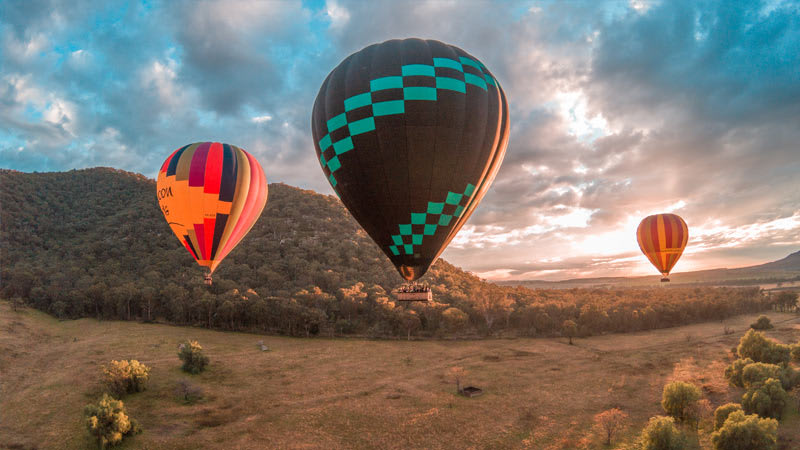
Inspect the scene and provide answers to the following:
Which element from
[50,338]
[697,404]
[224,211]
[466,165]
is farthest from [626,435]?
[50,338]

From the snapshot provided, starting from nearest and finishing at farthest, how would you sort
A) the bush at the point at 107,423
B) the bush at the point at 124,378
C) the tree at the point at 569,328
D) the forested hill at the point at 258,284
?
the bush at the point at 107,423
the bush at the point at 124,378
the tree at the point at 569,328
the forested hill at the point at 258,284

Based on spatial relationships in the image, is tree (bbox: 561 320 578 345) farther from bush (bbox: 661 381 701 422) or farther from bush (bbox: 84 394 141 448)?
bush (bbox: 84 394 141 448)

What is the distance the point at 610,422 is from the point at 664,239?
30859mm

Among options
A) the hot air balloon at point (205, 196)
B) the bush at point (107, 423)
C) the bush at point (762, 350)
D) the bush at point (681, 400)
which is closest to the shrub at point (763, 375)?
the bush at point (762, 350)

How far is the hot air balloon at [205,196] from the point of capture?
101ft

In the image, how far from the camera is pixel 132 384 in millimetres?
39938

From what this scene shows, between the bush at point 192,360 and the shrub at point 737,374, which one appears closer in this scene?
the shrub at point 737,374

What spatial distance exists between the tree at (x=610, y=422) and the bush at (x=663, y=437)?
3.93 metres

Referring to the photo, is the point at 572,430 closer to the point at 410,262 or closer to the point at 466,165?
the point at 410,262

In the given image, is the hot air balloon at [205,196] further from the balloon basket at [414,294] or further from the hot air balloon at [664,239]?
the hot air balloon at [664,239]

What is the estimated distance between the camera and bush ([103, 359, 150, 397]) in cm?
3856

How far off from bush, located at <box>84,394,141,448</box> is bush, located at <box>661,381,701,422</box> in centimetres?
4644

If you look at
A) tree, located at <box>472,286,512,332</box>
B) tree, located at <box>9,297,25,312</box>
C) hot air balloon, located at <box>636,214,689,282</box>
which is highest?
hot air balloon, located at <box>636,214,689,282</box>

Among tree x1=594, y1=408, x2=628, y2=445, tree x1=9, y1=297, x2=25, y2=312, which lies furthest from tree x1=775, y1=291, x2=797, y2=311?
tree x1=9, y1=297, x2=25, y2=312
